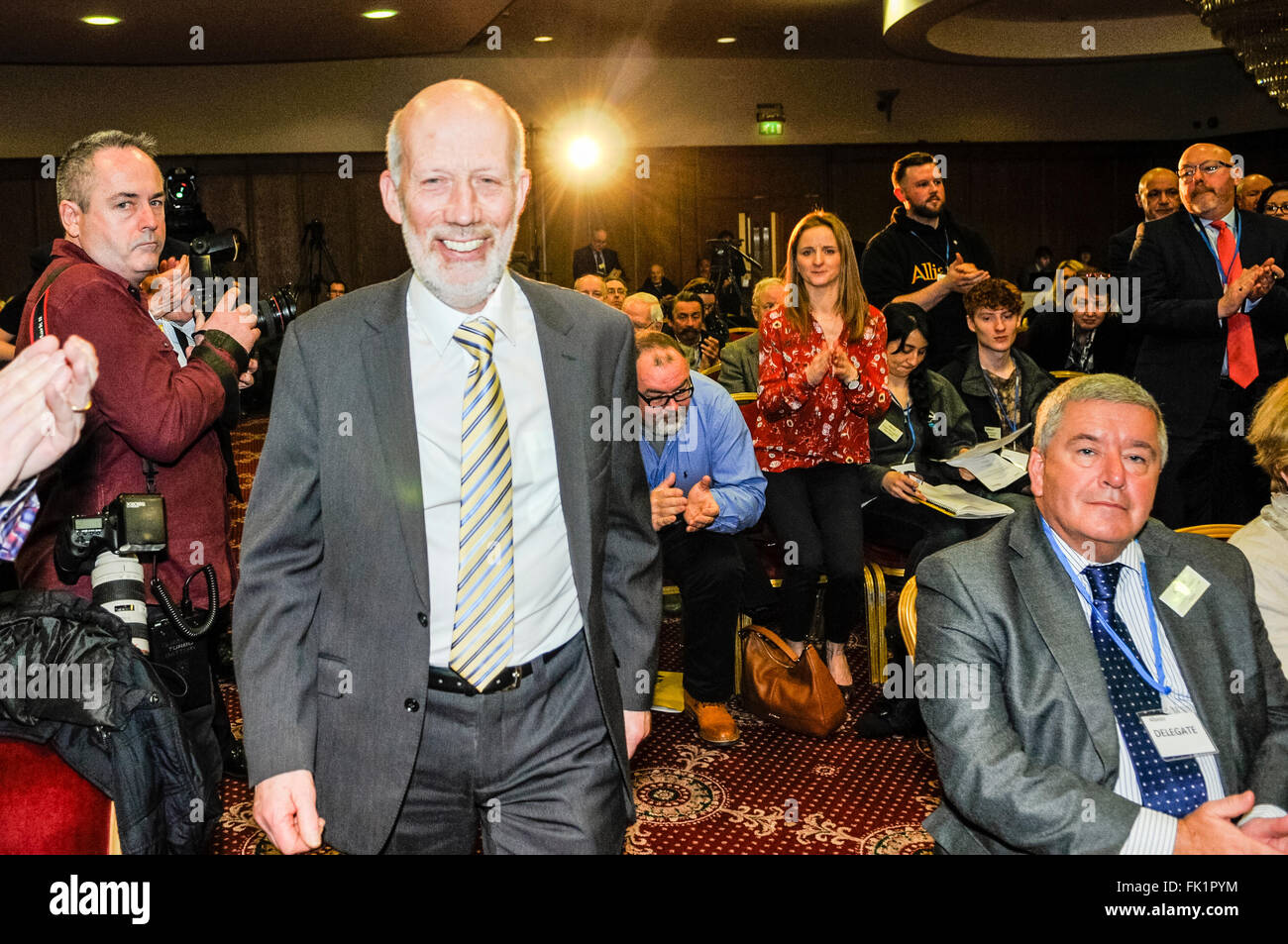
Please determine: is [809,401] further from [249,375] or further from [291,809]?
[291,809]

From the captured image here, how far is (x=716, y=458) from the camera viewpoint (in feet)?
13.5

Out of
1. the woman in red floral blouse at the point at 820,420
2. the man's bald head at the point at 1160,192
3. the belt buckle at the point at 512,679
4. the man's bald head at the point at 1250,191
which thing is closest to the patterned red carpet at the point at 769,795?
the woman in red floral blouse at the point at 820,420

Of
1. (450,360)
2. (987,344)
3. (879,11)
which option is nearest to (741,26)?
(879,11)

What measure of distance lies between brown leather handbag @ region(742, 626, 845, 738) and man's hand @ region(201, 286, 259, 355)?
204 cm

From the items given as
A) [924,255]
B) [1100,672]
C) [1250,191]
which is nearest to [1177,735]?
[1100,672]

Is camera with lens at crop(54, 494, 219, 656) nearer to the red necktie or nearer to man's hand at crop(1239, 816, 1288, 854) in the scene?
man's hand at crop(1239, 816, 1288, 854)

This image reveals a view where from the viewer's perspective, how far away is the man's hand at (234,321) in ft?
9.32

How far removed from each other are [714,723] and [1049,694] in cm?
211

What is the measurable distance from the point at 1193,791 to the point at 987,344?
10.0ft

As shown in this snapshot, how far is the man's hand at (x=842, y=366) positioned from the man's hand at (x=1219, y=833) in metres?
2.55

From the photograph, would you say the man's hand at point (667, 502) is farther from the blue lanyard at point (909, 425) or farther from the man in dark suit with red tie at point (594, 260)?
the man in dark suit with red tie at point (594, 260)

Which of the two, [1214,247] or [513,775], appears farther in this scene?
[1214,247]

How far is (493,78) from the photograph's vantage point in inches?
538
